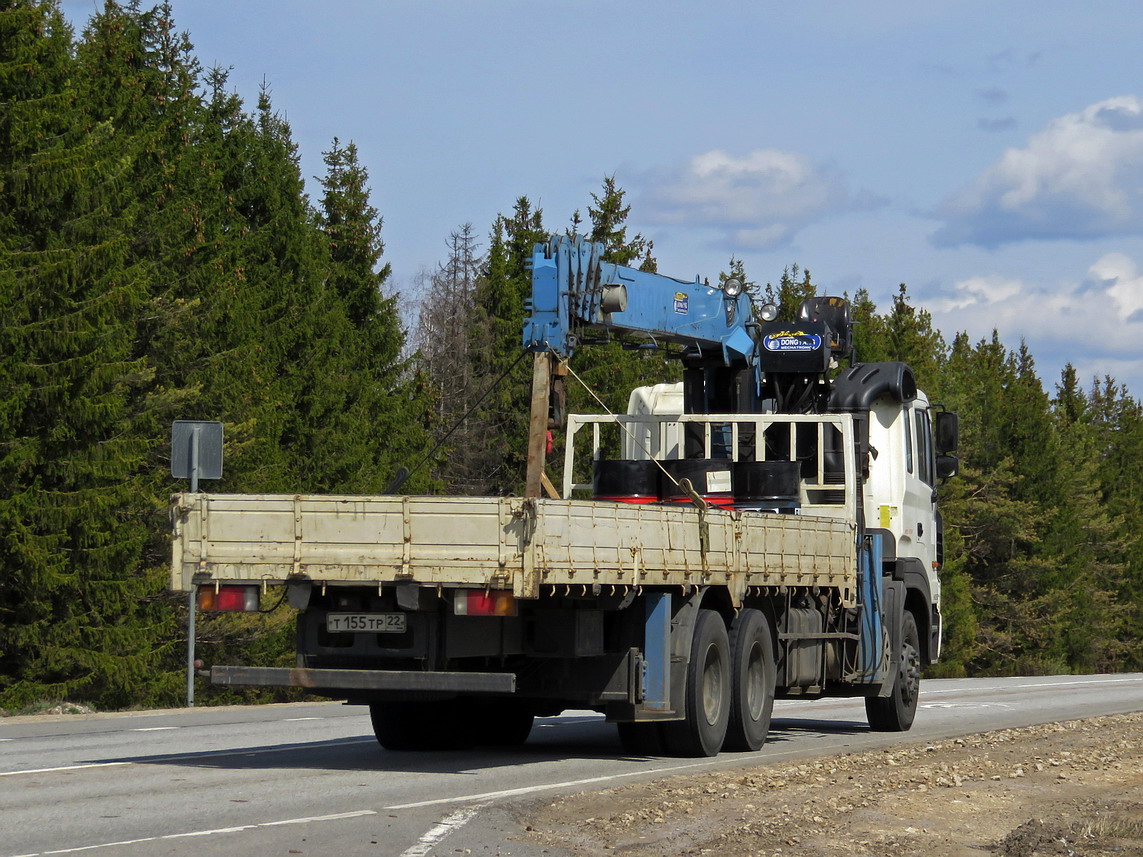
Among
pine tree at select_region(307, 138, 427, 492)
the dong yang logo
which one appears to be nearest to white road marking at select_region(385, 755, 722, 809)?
the dong yang logo

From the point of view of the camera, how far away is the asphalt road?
933 cm

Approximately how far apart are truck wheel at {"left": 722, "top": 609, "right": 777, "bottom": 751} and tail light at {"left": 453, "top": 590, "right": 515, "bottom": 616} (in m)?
3.07

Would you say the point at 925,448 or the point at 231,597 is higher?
the point at 925,448

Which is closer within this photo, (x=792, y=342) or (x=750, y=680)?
(x=750, y=680)

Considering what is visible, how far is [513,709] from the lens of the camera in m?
15.3

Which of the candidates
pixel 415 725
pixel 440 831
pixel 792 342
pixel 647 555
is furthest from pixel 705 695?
pixel 792 342

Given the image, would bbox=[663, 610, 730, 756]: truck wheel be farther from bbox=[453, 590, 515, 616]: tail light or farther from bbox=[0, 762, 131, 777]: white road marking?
bbox=[0, 762, 131, 777]: white road marking

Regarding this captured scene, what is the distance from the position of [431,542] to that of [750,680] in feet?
13.0

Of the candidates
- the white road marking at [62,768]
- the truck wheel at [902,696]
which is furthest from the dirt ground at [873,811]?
the white road marking at [62,768]

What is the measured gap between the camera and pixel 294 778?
40.5 ft

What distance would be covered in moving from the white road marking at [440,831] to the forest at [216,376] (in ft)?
10.2

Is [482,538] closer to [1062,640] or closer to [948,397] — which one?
[948,397]

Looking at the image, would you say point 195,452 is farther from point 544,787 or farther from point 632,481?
point 544,787

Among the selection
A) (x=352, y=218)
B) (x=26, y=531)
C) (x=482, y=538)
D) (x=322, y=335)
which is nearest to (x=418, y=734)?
(x=482, y=538)
